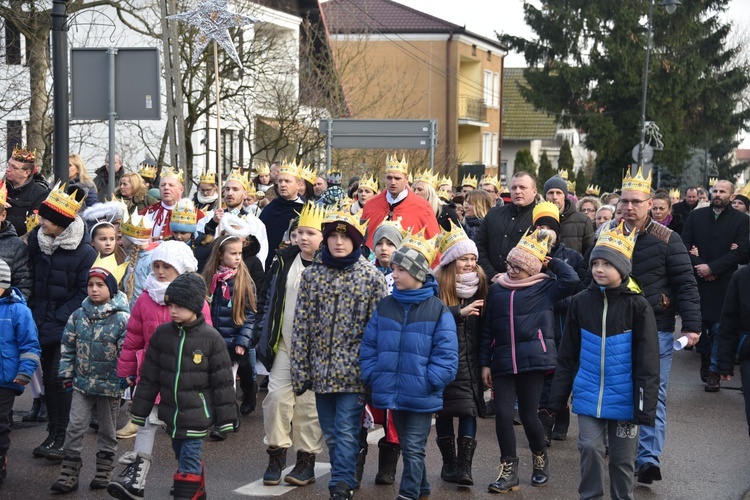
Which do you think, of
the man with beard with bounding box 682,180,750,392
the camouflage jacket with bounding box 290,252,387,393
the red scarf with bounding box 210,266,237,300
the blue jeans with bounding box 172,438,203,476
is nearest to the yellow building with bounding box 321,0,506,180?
the man with beard with bounding box 682,180,750,392

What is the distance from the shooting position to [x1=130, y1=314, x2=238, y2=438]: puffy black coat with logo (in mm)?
6656

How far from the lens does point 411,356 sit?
6.77 meters

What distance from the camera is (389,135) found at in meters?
19.5

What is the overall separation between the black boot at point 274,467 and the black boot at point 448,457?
1.11 meters

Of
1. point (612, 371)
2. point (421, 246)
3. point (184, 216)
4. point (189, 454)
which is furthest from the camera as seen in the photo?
point (184, 216)

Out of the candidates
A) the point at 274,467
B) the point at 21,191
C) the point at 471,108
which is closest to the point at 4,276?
the point at 274,467

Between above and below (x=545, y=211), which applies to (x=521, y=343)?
below

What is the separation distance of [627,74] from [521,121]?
23.0 m

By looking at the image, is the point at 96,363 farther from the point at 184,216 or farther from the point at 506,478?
the point at 506,478

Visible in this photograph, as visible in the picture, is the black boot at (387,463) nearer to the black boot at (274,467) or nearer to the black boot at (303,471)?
the black boot at (303,471)

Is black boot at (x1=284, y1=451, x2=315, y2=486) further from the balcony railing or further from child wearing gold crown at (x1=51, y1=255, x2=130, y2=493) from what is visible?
the balcony railing

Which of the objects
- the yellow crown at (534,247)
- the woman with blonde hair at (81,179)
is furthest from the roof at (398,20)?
the yellow crown at (534,247)

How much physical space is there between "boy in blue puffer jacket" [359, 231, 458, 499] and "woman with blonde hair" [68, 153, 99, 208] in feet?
18.4

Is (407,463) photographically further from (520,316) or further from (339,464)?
(520,316)
